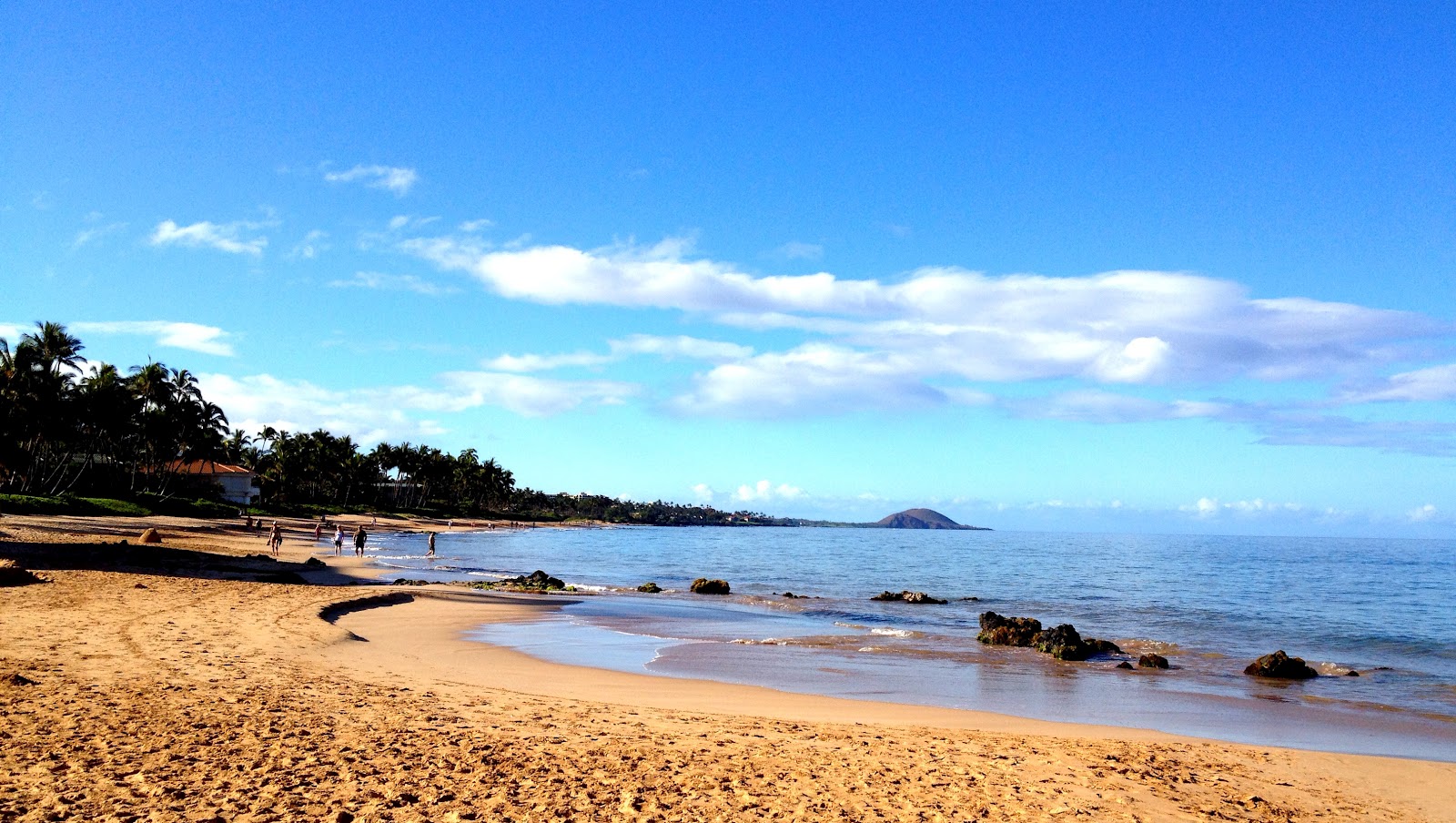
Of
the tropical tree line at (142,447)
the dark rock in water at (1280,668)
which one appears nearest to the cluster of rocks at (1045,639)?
the dark rock in water at (1280,668)

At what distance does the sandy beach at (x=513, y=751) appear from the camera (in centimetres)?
692

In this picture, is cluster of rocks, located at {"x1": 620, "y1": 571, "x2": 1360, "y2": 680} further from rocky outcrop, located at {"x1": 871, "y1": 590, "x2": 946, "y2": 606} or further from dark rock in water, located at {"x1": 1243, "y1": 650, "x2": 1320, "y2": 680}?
rocky outcrop, located at {"x1": 871, "y1": 590, "x2": 946, "y2": 606}

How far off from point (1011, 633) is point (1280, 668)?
636cm

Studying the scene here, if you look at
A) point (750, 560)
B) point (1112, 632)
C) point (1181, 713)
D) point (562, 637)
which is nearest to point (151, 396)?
point (750, 560)

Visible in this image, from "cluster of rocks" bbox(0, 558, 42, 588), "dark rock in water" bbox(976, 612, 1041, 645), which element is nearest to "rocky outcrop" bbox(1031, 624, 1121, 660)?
"dark rock in water" bbox(976, 612, 1041, 645)

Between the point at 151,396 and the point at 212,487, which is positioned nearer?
the point at 151,396

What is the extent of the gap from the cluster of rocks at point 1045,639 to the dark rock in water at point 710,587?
1509 centimetres

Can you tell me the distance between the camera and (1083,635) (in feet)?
90.1

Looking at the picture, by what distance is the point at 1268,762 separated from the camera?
10.9 meters

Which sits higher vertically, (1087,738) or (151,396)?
(151,396)

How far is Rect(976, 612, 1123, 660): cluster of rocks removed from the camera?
21702 mm

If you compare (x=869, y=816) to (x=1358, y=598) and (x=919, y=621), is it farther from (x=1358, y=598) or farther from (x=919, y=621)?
(x=1358, y=598)

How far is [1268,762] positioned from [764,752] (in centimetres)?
666

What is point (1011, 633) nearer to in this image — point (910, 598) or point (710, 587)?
point (910, 598)
